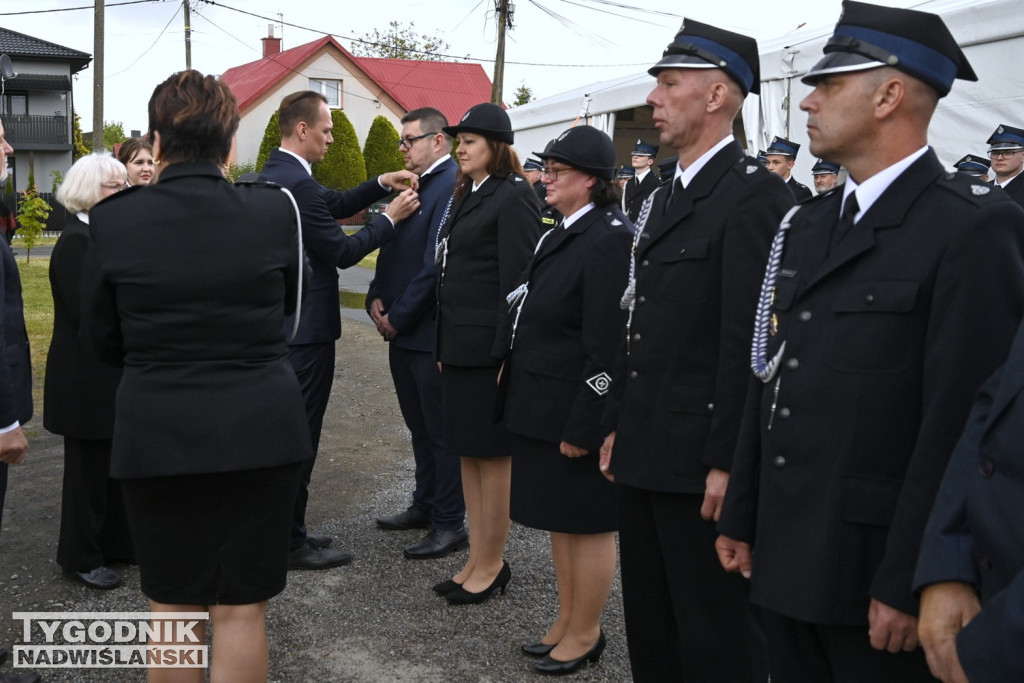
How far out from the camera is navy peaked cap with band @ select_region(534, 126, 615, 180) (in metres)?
3.64

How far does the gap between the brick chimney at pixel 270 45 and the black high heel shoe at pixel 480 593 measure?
48.5 meters

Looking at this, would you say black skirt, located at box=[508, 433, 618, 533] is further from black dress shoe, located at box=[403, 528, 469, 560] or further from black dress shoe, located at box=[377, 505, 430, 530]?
black dress shoe, located at box=[377, 505, 430, 530]

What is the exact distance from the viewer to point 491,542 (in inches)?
173

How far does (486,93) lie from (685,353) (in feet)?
162

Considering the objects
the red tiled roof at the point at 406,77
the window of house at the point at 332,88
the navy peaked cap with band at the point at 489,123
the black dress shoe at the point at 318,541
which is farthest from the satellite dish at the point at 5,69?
the window of house at the point at 332,88

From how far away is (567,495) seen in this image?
3672mm

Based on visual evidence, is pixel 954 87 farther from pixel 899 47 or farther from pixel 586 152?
pixel 899 47

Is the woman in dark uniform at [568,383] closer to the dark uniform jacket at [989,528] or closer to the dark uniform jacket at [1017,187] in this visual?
the dark uniform jacket at [989,528]

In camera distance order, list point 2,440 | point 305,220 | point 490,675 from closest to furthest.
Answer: point 2,440
point 490,675
point 305,220

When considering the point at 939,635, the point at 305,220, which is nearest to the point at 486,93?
the point at 305,220

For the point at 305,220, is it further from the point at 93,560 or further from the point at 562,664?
the point at 562,664

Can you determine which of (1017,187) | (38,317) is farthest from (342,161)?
(1017,187)

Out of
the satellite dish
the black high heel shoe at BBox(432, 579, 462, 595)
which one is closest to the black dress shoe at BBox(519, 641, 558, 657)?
the black high heel shoe at BBox(432, 579, 462, 595)

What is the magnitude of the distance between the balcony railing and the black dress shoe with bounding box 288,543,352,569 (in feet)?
144
